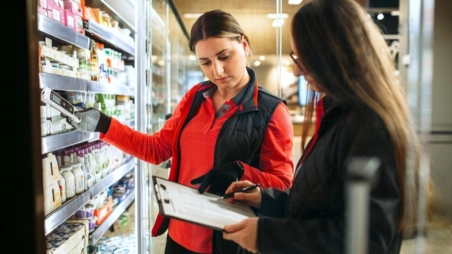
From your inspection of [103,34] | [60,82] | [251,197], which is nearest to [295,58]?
[251,197]

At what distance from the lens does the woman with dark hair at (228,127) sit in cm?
111

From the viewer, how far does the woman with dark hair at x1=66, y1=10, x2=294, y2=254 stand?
1.11m

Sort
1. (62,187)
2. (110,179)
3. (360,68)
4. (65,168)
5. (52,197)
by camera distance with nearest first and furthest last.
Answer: (360,68)
(52,197)
(62,187)
(65,168)
(110,179)

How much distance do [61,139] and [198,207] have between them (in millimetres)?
756

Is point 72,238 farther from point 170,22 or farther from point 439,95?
point 439,95

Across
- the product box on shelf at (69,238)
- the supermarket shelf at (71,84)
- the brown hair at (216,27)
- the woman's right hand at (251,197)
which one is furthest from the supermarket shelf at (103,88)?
the woman's right hand at (251,197)

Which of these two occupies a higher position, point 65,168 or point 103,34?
point 103,34

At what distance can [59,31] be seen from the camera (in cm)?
144

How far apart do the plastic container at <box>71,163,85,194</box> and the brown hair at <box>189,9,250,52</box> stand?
940 millimetres

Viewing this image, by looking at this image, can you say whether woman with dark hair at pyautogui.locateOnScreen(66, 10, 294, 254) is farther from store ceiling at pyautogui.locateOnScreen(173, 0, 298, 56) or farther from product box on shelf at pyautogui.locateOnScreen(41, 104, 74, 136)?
product box on shelf at pyautogui.locateOnScreen(41, 104, 74, 136)

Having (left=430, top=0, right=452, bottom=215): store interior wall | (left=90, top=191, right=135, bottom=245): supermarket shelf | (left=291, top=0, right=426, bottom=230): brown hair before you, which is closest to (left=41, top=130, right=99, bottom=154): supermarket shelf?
(left=90, top=191, right=135, bottom=245): supermarket shelf

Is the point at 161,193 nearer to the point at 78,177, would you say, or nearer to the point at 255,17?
the point at 255,17

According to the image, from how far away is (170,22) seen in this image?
69.7 inches

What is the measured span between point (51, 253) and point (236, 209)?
0.89m
